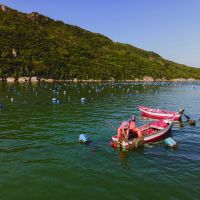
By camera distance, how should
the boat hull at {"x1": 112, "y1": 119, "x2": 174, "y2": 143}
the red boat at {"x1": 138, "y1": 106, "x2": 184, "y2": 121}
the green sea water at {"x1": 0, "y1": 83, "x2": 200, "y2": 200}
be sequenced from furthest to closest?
the red boat at {"x1": 138, "y1": 106, "x2": 184, "y2": 121} → the boat hull at {"x1": 112, "y1": 119, "x2": 174, "y2": 143} → the green sea water at {"x1": 0, "y1": 83, "x2": 200, "y2": 200}

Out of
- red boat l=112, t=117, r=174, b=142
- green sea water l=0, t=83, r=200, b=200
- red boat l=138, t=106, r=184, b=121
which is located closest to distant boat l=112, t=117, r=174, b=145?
red boat l=112, t=117, r=174, b=142

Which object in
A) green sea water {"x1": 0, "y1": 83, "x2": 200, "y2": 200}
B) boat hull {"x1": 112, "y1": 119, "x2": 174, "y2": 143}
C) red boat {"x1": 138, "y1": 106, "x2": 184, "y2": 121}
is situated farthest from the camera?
red boat {"x1": 138, "y1": 106, "x2": 184, "y2": 121}

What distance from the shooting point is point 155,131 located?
1288 inches

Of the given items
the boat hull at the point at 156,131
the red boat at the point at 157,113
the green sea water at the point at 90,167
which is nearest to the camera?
the green sea water at the point at 90,167

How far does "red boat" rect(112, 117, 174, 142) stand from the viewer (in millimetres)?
31388

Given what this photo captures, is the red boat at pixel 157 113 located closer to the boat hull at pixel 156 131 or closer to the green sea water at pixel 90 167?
the green sea water at pixel 90 167

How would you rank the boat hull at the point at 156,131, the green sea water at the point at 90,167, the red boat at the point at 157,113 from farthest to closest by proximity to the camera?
the red boat at the point at 157,113, the boat hull at the point at 156,131, the green sea water at the point at 90,167

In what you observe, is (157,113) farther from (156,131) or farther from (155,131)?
(156,131)

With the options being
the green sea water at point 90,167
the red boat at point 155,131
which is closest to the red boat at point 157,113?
the green sea water at point 90,167

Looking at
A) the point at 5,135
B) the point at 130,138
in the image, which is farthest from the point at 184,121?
the point at 5,135

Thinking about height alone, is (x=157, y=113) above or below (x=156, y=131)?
below

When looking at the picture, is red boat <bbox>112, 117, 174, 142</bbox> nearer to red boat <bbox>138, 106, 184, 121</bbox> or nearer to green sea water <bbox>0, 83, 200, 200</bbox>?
green sea water <bbox>0, 83, 200, 200</bbox>

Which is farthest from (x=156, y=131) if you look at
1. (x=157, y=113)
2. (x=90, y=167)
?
(x=157, y=113)

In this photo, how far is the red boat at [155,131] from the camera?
31.4 m
